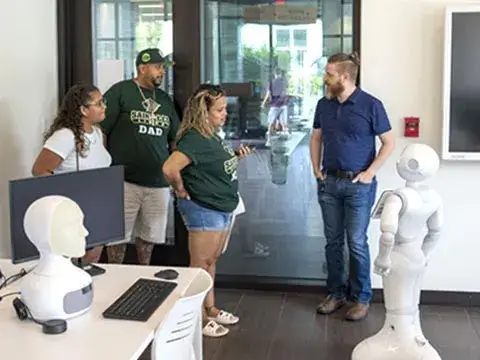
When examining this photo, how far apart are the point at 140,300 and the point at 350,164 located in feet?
6.55

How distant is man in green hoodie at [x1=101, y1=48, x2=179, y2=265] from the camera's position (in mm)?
4172

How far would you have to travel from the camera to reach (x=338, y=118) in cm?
400

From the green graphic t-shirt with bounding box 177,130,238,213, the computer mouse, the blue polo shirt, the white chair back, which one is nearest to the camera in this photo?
the white chair back

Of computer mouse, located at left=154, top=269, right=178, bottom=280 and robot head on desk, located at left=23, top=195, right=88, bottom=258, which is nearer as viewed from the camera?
robot head on desk, located at left=23, top=195, right=88, bottom=258

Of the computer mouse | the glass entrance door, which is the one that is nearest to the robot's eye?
the computer mouse

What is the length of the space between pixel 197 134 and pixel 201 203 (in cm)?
38

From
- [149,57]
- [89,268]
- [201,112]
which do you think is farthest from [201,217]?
[149,57]

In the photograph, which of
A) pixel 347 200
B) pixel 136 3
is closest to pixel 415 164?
pixel 347 200

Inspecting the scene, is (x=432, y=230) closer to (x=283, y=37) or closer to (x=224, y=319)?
(x=224, y=319)

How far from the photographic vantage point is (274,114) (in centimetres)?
460

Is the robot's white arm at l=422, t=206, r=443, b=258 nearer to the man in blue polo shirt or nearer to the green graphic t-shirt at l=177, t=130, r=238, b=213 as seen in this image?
the man in blue polo shirt

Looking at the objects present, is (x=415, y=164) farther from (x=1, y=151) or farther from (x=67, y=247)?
(x=1, y=151)

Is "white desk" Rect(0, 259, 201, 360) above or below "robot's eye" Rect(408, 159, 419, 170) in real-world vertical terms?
below

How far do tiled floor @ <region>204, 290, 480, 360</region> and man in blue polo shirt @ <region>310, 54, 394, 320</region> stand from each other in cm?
17
